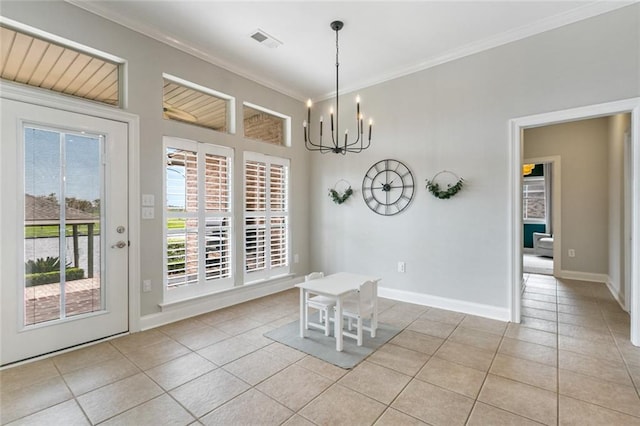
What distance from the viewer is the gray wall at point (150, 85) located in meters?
2.57

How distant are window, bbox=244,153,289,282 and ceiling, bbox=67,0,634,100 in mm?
1361

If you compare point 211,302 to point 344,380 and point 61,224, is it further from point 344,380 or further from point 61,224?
point 344,380

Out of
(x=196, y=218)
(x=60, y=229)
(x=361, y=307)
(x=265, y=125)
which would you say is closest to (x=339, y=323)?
(x=361, y=307)

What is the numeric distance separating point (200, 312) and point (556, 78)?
4.67 metres

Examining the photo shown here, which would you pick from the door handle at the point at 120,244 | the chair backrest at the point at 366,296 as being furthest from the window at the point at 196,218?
the chair backrest at the point at 366,296

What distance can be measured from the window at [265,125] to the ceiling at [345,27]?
0.55m

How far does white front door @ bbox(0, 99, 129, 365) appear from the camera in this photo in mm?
2344

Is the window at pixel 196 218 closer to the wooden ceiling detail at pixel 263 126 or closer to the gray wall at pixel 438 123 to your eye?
the gray wall at pixel 438 123

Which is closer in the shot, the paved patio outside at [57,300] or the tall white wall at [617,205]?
the paved patio outside at [57,300]

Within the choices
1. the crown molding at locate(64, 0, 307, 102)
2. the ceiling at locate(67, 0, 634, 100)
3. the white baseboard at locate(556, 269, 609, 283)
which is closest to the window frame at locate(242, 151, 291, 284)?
the crown molding at locate(64, 0, 307, 102)

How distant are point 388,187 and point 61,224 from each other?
3618 mm

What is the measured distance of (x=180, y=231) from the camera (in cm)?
340

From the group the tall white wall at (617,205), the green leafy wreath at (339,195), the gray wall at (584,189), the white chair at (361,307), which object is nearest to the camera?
the white chair at (361,307)

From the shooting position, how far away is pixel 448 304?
369 centimetres
